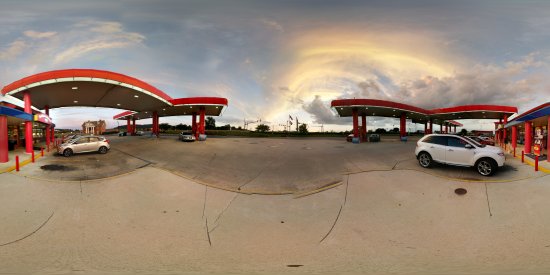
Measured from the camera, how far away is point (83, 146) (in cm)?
1366

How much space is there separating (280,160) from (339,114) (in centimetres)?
1903

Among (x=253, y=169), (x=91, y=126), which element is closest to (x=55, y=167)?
(x=253, y=169)

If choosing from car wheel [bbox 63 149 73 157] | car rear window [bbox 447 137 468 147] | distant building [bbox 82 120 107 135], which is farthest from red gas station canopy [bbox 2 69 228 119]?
distant building [bbox 82 120 107 135]

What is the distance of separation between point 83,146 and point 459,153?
18190mm

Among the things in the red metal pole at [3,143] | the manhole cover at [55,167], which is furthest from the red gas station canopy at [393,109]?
the red metal pole at [3,143]

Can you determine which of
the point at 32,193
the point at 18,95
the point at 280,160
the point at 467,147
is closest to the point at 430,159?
the point at 467,147

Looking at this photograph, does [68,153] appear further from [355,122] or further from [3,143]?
[355,122]

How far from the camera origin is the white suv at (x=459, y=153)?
925cm

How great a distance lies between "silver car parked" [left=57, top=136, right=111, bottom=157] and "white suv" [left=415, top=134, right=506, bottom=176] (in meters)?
16.5

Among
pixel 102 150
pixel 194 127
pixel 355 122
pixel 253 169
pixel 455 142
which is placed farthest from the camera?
pixel 194 127

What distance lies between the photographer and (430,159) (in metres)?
10.6

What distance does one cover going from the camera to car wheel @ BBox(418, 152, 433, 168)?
34.7 feet

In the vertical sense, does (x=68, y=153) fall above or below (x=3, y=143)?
below

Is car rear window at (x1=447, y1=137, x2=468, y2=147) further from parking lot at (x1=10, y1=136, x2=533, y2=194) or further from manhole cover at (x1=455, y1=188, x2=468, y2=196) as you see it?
manhole cover at (x1=455, y1=188, x2=468, y2=196)
